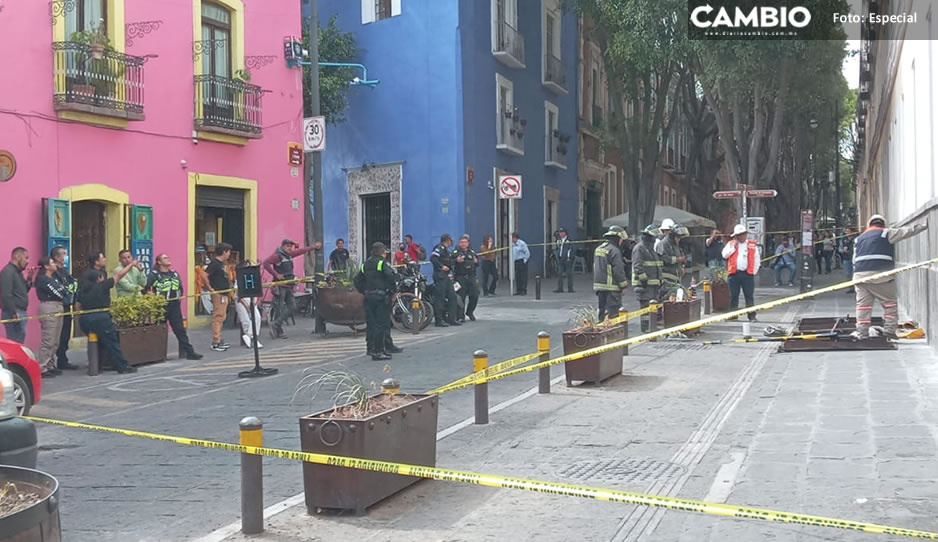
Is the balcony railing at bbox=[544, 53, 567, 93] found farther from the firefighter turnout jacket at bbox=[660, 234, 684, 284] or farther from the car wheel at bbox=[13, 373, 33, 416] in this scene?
the car wheel at bbox=[13, 373, 33, 416]

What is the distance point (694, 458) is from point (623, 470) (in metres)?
0.64

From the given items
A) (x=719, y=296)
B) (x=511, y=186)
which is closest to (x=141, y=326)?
(x=719, y=296)

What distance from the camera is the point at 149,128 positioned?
17484 millimetres

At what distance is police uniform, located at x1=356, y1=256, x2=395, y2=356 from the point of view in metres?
13.0

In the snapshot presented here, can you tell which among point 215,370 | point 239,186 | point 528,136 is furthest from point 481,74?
point 215,370

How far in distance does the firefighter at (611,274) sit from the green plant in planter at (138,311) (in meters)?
6.32

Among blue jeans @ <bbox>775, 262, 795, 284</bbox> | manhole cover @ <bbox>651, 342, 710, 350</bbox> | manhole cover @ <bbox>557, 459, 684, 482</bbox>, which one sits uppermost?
blue jeans @ <bbox>775, 262, 795, 284</bbox>

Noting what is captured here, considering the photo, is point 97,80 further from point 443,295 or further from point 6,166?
point 443,295

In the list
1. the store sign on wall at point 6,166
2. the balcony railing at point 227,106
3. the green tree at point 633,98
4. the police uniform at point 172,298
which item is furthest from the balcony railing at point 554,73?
the store sign on wall at point 6,166

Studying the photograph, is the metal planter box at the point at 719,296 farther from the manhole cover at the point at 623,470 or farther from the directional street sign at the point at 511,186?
the manhole cover at the point at 623,470

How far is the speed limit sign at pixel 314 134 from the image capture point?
19047 mm

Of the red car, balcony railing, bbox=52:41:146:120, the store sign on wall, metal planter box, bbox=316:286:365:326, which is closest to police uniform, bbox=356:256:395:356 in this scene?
metal planter box, bbox=316:286:365:326

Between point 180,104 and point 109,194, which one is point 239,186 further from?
point 109,194

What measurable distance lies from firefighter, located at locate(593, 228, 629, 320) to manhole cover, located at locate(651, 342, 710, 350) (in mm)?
823
